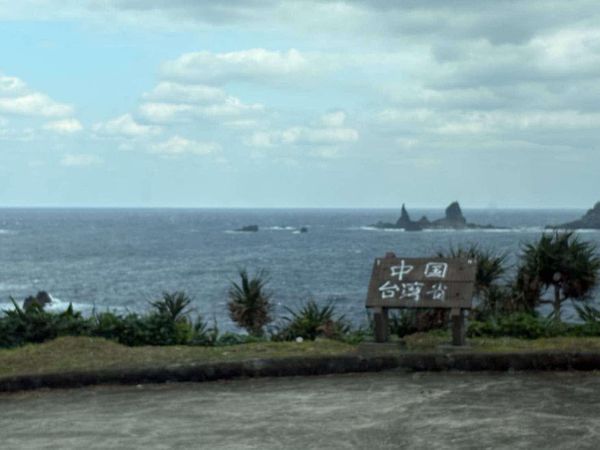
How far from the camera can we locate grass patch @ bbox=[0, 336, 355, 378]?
32.1ft

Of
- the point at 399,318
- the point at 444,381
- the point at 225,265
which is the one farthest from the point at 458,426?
the point at 225,265

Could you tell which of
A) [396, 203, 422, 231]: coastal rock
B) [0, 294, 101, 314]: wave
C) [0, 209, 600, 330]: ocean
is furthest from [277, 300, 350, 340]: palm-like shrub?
[396, 203, 422, 231]: coastal rock

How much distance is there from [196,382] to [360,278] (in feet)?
205

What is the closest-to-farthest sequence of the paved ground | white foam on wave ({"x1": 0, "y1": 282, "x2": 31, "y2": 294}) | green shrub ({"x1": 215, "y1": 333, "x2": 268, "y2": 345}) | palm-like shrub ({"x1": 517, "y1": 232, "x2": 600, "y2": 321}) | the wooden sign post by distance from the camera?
the paved ground
the wooden sign post
green shrub ({"x1": 215, "y1": 333, "x2": 268, "y2": 345})
palm-like shrub ({"x1": 517, "y1": 232, "x2": 600, "y2": 321})
white foam on wave ({"x1": 0, "y1": 282, "x2": 31, "y2": 294})

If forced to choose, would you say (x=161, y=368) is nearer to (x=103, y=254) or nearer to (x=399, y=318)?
(x=399, y=318)

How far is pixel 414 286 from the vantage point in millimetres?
10531

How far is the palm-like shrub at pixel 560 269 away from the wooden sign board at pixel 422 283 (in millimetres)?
9812

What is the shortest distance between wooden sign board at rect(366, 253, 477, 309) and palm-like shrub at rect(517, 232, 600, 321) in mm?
9812

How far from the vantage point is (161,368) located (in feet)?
31.3

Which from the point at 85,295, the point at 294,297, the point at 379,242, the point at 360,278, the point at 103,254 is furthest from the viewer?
the point at 379,242

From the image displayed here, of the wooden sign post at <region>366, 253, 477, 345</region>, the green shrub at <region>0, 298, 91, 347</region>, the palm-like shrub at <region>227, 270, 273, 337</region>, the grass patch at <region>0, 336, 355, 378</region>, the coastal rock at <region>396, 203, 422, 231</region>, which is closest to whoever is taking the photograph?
the grass patch at <region>0, 336, 355, 378</region>

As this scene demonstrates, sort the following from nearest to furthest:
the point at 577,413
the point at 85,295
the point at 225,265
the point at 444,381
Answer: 1. the point at 577,413
2. the point at 444,381
3. the point at 85,295
4. the point at 225,265

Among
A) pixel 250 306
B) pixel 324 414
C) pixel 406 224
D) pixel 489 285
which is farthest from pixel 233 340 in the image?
pixel 406 224

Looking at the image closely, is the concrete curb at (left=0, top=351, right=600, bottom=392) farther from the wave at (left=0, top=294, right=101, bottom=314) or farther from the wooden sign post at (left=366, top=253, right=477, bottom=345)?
the wave at (left=0, top=294, right=101, bottom=314)
